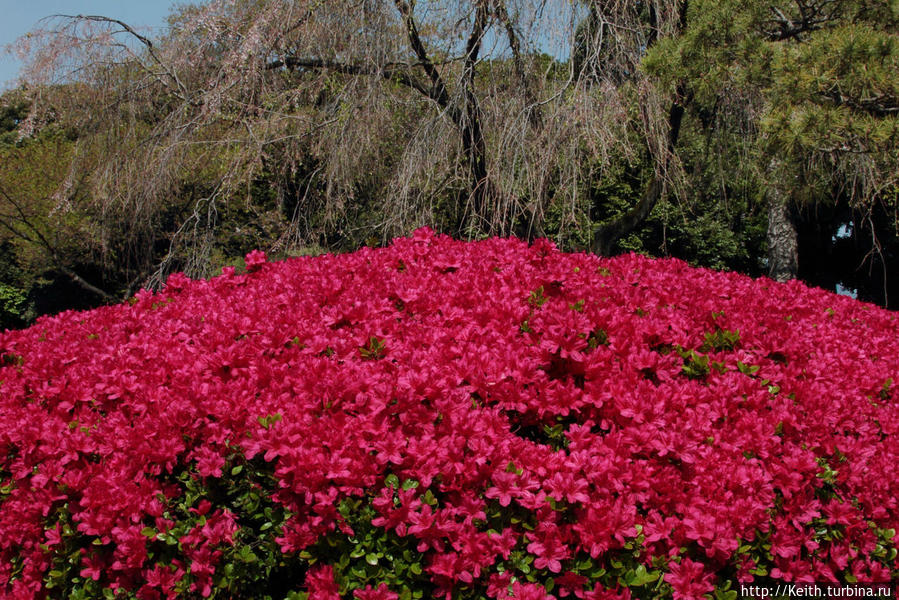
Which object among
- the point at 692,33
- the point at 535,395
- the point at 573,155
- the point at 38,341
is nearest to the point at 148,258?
the point at 38,341

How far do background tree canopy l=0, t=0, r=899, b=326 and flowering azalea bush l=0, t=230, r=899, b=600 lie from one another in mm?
1785

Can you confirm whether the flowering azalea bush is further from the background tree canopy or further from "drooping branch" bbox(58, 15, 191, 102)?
"drooping branch" bbox(58, 15, 191, 102)

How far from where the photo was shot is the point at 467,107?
534 cm

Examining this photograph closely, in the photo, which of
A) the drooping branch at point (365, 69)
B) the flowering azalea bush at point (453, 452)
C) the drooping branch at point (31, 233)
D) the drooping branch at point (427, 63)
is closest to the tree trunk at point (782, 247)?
the drooping branch at point (427, 63)

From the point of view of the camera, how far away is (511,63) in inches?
209

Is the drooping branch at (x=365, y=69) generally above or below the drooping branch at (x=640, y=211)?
above

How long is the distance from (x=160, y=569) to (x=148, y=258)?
20.6 feet

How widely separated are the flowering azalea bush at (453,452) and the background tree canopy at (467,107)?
1785mm

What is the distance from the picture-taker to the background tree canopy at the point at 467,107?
Answer: 434 cm

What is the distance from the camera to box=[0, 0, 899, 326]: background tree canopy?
14.2ft

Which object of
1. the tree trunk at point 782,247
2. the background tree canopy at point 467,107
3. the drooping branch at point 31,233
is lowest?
the drooping branch at point 31,233

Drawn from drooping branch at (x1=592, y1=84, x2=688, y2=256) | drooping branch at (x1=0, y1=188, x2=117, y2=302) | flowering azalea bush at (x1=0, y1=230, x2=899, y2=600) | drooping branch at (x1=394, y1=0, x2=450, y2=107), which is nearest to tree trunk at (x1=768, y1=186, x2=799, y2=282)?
drooping branch at (x1=592, y1=84, x2=688, y2=256)

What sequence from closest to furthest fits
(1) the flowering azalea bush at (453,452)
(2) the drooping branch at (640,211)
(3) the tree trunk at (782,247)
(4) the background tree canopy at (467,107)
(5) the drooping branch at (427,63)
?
(1) the flowering azalea bush at (453,452), (4) the background tree canopy at (467,107), (5) the drooping branch at (427,63), (2) the drooping branch at (640,211), (3) the tree trunk at (782,247)

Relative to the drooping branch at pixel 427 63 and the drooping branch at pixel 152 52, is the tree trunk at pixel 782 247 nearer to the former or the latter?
the drooping branch at pixel 427 63
